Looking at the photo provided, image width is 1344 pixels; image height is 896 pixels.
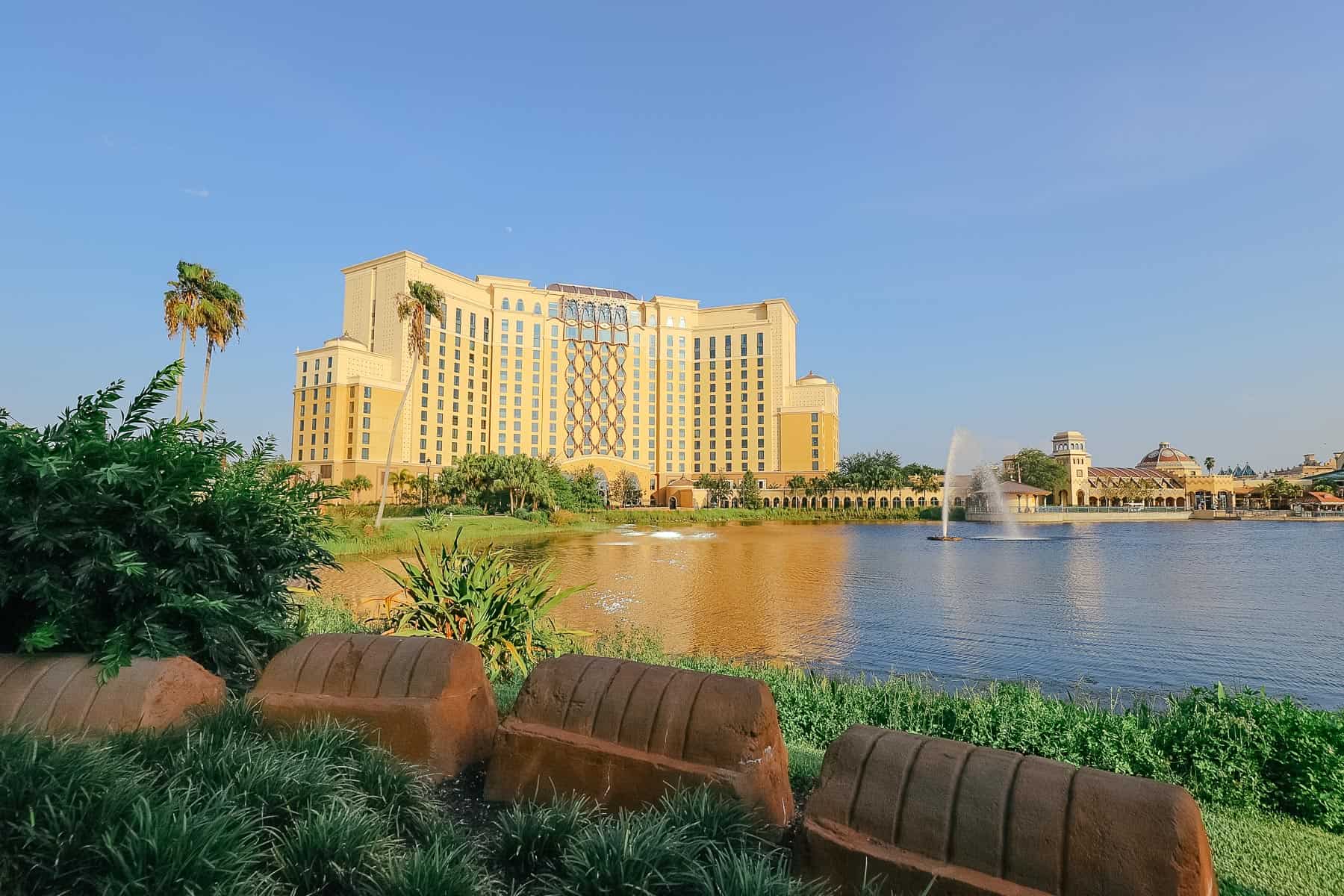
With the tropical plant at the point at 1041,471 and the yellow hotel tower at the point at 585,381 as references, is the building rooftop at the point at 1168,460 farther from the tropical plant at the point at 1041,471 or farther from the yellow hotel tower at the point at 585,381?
the yellow hotel tower at the point at 585,381

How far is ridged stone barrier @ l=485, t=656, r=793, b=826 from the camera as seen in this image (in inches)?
143

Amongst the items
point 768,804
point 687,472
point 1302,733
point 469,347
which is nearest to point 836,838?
point 768,804

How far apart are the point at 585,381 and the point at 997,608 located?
306 feet

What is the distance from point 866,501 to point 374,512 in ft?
249

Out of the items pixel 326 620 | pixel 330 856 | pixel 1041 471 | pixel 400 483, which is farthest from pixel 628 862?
pixel 1041 471

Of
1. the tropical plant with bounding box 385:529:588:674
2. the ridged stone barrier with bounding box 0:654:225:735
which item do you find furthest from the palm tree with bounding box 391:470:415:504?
the ridged stone barrier with bounding box 0:654:225:735

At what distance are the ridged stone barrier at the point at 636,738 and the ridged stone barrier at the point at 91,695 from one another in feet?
7.05

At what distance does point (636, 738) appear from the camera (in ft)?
12.6

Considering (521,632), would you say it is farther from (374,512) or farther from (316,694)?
(374,512)

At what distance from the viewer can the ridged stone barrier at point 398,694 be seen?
4.44 m

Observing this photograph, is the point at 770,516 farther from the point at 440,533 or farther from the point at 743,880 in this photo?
the point at 743,880

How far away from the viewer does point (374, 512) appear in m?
48.6

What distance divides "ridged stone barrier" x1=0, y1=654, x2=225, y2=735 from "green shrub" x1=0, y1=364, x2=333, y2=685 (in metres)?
0.13

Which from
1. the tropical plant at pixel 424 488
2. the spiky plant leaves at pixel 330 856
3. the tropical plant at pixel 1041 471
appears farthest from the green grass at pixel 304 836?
the tropical plant at pixel 1041 471
